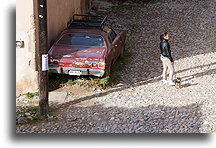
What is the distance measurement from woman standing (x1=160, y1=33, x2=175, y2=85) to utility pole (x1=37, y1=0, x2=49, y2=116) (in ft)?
11.7

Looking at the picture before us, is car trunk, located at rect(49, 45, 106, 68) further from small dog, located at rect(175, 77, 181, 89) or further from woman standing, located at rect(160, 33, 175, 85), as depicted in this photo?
small dog, located at rect(175, 77, 181, 89)

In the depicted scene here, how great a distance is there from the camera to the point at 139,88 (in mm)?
12727

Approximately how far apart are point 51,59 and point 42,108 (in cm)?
213

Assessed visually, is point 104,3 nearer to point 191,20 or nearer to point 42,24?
point 191,20

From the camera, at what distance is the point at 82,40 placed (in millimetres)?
13305

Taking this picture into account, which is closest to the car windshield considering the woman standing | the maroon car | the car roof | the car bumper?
the maroon car

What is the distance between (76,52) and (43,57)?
2.41m

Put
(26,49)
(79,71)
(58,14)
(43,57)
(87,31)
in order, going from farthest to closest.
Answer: (58,14) → (87,31) → (79,71) → (26,49) → (43,57)

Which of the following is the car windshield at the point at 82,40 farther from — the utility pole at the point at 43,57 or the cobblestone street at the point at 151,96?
the utility pole at the point at 43,57

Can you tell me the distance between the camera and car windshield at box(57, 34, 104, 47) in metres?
13.2

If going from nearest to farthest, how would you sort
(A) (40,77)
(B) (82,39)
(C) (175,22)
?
(A) (40,77) → (B) (82,39) → (C) (175,22)

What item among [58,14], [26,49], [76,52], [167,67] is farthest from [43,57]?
[58,14]

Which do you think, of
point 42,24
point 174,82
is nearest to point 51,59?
point 42,24

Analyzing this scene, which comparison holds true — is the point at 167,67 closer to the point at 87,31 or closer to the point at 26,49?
the point at 87,31
